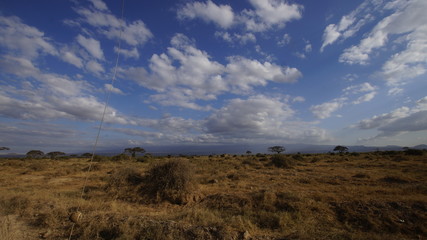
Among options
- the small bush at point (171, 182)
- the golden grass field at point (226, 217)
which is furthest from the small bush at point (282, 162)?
the small bush at point (171, 182)

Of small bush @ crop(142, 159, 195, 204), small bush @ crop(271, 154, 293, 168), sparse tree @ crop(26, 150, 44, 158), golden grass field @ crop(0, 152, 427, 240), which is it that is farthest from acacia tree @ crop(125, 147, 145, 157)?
golden grass field @ crop(0, 152, 427, 240)

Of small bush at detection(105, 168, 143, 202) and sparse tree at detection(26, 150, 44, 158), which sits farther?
sparse tree at detection(26, 150, 44, 158)

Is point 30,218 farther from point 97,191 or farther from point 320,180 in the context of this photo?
point 320,180

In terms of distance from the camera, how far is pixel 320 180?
1447 centimetres

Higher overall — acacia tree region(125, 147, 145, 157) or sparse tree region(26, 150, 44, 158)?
acacia tree region(125, 147, 145, 157)

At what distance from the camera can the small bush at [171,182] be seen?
10789 mm

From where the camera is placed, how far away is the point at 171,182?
11.5 m

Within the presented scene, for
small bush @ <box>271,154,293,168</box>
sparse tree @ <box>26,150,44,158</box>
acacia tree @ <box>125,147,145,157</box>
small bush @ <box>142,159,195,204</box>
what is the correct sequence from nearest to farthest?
small bush @ <box>142,159,195,204</box> < small bush @ <box>271,154,293,168</box> < sparse tree @ <box>26,150,44,158</box> < acacia tree @ <box>125,147,145,157</box>

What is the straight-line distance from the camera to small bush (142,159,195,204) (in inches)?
425

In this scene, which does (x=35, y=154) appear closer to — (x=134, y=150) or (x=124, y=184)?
(x=134, y=150)

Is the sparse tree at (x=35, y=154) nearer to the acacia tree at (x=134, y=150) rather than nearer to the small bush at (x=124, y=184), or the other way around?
the acacia tree at (x=134, y=150)

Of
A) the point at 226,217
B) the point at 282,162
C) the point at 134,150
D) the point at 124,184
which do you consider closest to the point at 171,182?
the point at 124,184

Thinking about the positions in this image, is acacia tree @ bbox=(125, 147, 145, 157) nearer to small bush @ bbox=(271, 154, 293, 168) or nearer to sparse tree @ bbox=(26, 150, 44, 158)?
sparse tree @ bbox=(26, 150, 44, 158)

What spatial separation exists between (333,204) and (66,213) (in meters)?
10.0
